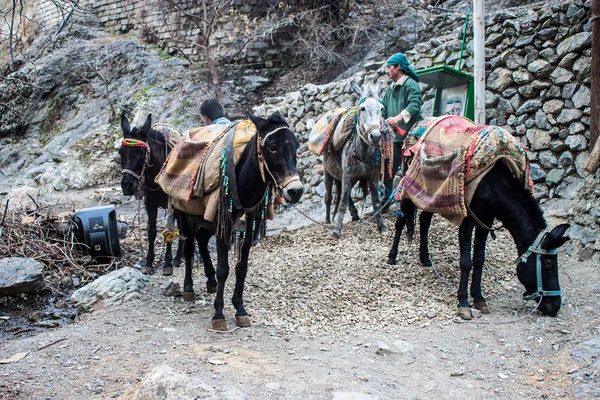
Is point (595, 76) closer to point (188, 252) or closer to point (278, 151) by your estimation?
point (278, 151)

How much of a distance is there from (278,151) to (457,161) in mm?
1715

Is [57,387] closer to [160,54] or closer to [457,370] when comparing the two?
[457,370]

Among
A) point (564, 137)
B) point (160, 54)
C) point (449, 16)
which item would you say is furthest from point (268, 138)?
point (160, 54)

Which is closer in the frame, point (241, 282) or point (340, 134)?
point (241, 282)

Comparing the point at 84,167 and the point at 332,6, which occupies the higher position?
the point at 332,6

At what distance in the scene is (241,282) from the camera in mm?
4707

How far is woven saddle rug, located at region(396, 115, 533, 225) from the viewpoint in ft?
15.3

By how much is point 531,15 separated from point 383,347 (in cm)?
619

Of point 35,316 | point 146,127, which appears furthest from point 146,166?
point 35,316

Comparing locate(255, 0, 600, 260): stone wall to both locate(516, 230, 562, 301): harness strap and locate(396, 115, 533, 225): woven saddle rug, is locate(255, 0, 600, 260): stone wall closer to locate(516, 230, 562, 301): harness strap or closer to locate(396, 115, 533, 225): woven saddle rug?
locate(516, 230, 562, 301): harness strap

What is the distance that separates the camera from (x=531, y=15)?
26.4ft

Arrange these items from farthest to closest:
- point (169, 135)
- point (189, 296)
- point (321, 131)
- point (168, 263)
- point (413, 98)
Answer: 1. point (321, 131)
2. point (413, 98)
3. point (169, 135)
4. point (168, 263)
5. point (189, 296)

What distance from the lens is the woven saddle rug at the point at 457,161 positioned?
466 centimetres

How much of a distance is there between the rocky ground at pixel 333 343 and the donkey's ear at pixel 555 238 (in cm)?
67
